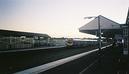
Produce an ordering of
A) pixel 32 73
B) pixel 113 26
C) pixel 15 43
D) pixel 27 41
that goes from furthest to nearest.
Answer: pixel 113 26, pixel 27 41, pixel 15 43, pixel 32 73

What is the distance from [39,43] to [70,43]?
11236mm

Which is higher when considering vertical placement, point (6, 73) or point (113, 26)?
point (113, 26)

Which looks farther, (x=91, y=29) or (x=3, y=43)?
(x=91, y=29)

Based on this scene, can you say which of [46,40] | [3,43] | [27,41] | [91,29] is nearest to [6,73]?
[3,43]

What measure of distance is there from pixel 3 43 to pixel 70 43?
27.3 m

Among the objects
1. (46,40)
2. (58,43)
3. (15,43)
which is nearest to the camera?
(15,43)

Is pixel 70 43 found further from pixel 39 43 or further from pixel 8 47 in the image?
pixel 8 47

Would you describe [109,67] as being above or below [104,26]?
below

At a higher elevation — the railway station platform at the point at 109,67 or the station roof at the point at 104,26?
the station roof at the point at 104,26

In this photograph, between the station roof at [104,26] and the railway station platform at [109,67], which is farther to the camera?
the station roof at [104,26]

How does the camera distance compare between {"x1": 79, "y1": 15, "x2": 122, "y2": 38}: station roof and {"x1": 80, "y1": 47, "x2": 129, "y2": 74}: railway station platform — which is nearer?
{"x1": 80, "y1": 47, "x2": 129, "y2": 74}: railway station platform

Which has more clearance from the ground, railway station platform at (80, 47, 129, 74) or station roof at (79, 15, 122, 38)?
station roof at (79, 15, 122, 38)

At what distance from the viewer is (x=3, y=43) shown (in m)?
45.8

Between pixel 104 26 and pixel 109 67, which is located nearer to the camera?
pixel 109 67
